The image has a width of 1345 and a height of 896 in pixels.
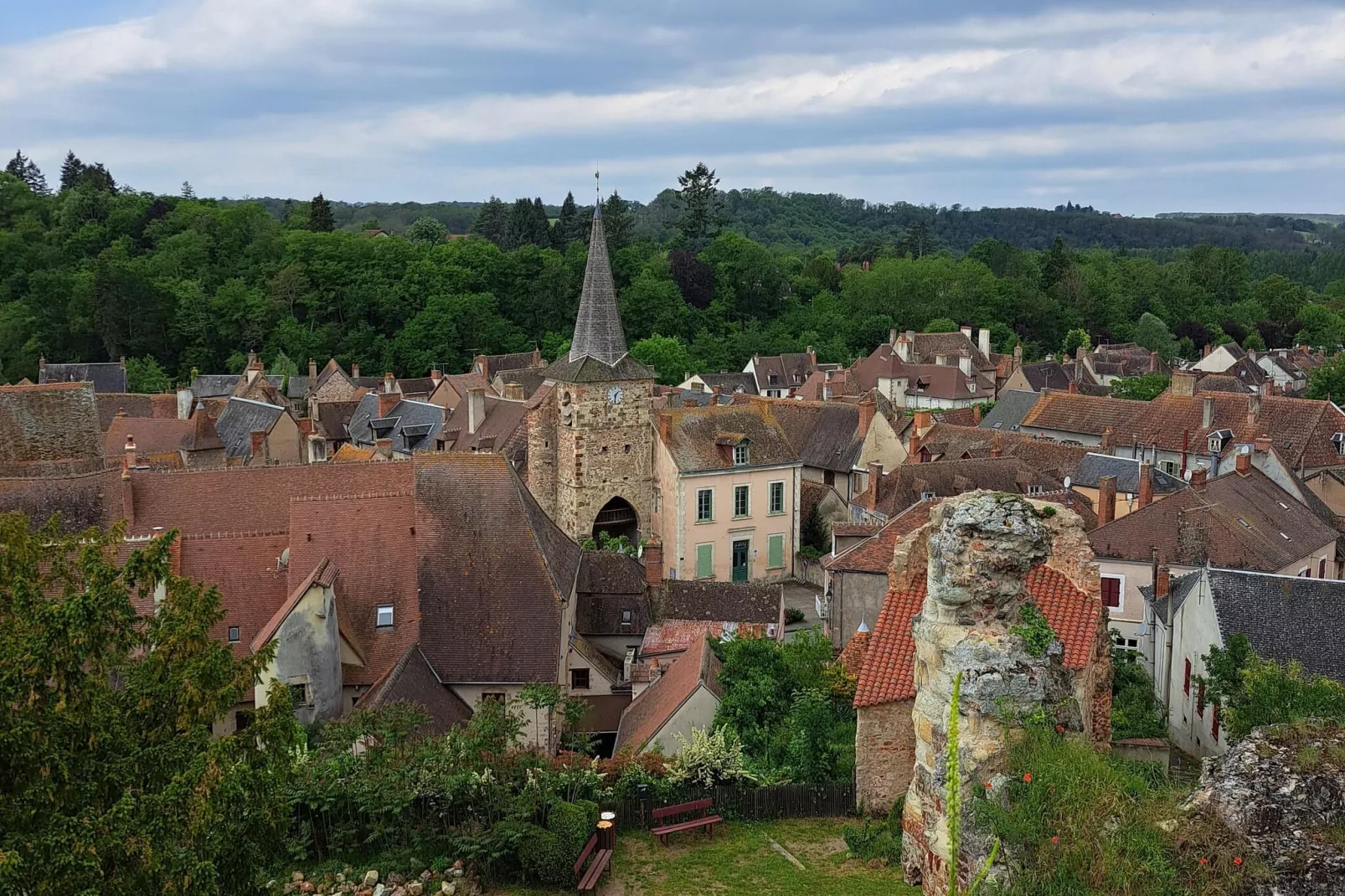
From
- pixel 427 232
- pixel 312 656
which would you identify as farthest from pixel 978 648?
pixel 427 232

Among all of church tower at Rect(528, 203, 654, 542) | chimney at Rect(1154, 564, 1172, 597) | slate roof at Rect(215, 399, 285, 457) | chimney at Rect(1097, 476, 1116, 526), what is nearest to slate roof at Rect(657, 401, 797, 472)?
church tower at Rect(528, 203, 654, 542)

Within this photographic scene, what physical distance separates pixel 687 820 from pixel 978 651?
7.46 m

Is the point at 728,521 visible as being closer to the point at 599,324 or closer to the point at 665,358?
the point at 599,324

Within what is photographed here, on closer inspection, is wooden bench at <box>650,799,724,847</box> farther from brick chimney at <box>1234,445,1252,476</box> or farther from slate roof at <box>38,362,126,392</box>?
slate roof at <box>38,362,126,392</box>

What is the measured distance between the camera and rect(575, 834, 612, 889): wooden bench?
1650cm

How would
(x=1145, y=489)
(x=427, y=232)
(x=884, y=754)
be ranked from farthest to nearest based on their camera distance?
(x=427, y=232) → (x=1145, y=489) → (x=884, y=754)

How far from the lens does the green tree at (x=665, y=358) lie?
283 feet

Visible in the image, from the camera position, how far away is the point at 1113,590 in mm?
30547

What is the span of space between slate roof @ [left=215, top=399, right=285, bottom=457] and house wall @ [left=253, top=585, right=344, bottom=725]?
28482 mm

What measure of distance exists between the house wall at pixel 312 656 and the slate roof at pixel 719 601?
9073 mm

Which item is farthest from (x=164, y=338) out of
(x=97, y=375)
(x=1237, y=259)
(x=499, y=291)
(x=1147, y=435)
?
(x=1237, y=259)

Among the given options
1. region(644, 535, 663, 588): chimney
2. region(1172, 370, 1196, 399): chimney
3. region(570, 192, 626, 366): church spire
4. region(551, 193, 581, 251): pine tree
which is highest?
region(551, 193, 581, 251): pine tree

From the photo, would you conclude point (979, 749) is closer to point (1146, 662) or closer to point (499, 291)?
point (1146, 662)

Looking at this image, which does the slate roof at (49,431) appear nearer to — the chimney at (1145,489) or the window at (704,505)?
the window at (704,505)
